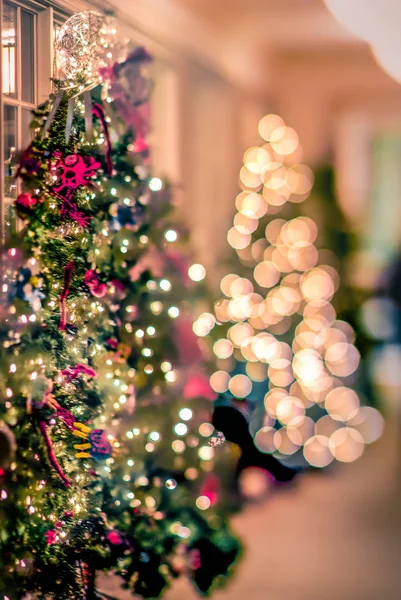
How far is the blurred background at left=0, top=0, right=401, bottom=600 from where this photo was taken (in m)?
1.23

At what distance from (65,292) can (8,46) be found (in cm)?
39

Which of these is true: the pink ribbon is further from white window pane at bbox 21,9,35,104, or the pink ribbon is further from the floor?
the floor

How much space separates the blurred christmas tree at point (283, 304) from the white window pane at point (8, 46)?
177 centimetres

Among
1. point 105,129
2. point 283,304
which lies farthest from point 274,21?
point 105,129

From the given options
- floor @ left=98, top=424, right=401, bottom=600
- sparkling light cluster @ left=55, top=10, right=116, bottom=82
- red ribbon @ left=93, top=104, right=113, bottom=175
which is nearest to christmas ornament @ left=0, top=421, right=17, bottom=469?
red ribbon @ left=93, top=104, right=113, bottom=175

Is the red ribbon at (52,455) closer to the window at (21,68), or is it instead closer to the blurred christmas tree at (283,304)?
the window at (21,68)

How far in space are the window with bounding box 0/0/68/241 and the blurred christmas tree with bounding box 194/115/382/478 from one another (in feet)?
5.64

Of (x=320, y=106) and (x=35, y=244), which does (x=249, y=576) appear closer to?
(x=35, y=244)

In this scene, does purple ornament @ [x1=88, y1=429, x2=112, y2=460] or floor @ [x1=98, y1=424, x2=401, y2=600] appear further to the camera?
floor @ [x1=98, y1=424, x2=401, y2=600]

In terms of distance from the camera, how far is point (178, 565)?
1.38 m

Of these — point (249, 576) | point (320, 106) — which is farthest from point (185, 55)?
point (249, 576)

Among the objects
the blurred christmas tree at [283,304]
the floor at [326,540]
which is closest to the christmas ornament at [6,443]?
the floor at [326,540]

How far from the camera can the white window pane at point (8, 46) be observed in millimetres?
961

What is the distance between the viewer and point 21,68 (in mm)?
979
